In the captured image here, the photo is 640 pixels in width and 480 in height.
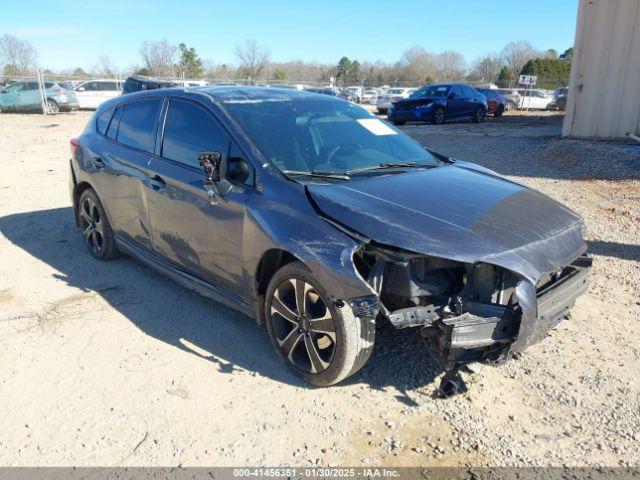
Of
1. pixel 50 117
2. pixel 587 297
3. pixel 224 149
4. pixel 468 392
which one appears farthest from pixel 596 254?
pixel 50 117

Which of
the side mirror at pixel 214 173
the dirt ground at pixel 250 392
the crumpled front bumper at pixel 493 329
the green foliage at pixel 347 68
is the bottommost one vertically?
the dirt ground at pixel 250 392

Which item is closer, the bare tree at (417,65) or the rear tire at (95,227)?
the rear tire at (95,227)

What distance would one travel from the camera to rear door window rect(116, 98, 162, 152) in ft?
14.7

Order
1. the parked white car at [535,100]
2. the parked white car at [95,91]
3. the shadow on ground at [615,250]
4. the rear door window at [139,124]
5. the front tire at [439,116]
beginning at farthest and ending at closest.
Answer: the parked white car at [535,100] → the parked white car at [95,91] → the front tire at [439,116] → the shadow on ground at [615,250] → the rear door window at [139,124]

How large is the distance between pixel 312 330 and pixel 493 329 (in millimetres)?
1027

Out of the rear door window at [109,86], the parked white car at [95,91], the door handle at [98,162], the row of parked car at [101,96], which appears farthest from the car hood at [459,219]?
the rear door window at [109,86]

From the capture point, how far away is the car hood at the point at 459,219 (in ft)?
9.25

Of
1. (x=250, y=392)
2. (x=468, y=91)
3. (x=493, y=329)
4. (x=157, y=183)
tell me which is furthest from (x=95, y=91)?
(x=493, y=329)

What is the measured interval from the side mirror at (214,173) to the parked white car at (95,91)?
25543 millimetres

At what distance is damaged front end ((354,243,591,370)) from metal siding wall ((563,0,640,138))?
10797mm

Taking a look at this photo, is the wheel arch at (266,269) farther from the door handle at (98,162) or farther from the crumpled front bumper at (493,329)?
the door handle at (98,162)

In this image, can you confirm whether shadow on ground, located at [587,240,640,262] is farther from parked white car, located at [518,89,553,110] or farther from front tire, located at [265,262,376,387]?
parked white car, located at [518,89,553,110]

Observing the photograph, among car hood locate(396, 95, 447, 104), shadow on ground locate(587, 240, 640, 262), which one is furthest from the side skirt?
car hood locate(396, 95, 447, 104)

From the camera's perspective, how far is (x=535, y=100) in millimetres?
34969
